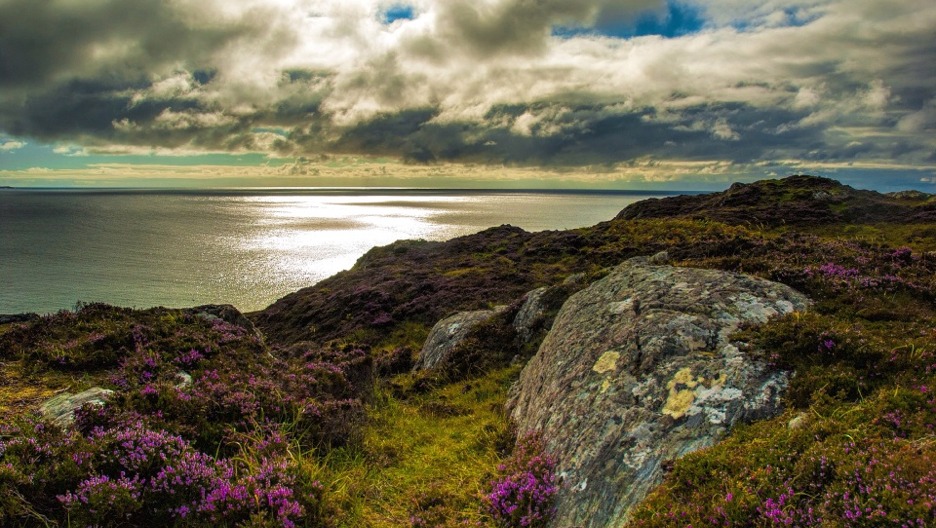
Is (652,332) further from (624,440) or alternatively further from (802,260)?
(802,260)

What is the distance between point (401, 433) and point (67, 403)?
648 cm

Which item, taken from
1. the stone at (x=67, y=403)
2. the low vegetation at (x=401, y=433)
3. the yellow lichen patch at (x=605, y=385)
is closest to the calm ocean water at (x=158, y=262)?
the low vegetation at (x=401, y=433)

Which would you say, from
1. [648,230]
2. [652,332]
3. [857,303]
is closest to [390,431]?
[652,332]

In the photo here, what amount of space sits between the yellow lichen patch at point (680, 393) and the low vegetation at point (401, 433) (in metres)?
0.91

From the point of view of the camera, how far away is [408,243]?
2470 inches

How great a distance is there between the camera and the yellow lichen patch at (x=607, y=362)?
871 cm

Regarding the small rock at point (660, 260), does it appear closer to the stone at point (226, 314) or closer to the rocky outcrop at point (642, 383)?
the rocky outcrop at point (642, 383)

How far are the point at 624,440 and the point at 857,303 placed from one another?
19.2 ft

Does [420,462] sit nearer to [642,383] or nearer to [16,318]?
[642,383]

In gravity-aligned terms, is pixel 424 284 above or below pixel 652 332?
below

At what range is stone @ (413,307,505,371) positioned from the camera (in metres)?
18.7

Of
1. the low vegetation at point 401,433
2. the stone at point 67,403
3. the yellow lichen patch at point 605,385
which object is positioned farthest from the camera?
the yellow lichen patch at point 605,385

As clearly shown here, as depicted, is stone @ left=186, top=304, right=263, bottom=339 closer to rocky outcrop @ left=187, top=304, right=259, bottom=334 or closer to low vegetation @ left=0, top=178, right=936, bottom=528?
rocky outcrop @ left=187, top=304, right=259, bottom=334

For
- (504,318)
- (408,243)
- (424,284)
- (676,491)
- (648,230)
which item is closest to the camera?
(676,491)
